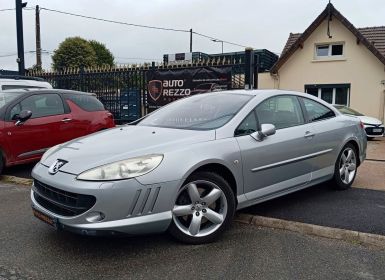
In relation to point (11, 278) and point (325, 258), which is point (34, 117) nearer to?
point (11, 278)

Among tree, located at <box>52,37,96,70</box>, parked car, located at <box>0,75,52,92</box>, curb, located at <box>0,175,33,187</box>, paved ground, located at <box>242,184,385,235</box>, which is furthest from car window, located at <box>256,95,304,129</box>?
tree, located at <box>52,37,96,70</box>

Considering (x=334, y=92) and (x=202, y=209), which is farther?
(x=334, y=92)

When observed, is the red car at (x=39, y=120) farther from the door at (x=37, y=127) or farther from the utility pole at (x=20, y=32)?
the utility pole at (x=20, y=32)

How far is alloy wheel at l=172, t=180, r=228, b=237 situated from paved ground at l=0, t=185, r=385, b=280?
174 millimetres

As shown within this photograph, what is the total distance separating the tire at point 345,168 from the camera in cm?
566

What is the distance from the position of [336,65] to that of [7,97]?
14724mm

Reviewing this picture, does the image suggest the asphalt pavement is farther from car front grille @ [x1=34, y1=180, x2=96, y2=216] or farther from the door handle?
car front grille @ [x1=34, y1=180, x2=96, y2=216]

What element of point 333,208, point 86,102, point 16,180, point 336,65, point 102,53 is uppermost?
point 102,53

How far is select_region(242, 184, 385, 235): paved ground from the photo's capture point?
4430mm

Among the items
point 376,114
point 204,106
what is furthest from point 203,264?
point 376,114

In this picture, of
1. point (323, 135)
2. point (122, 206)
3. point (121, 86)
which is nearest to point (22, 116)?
→ point (122, 206)

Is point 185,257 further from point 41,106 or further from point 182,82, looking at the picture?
point 182,82

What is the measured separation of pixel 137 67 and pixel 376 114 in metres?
10.3

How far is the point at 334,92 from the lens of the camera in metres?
18.4
